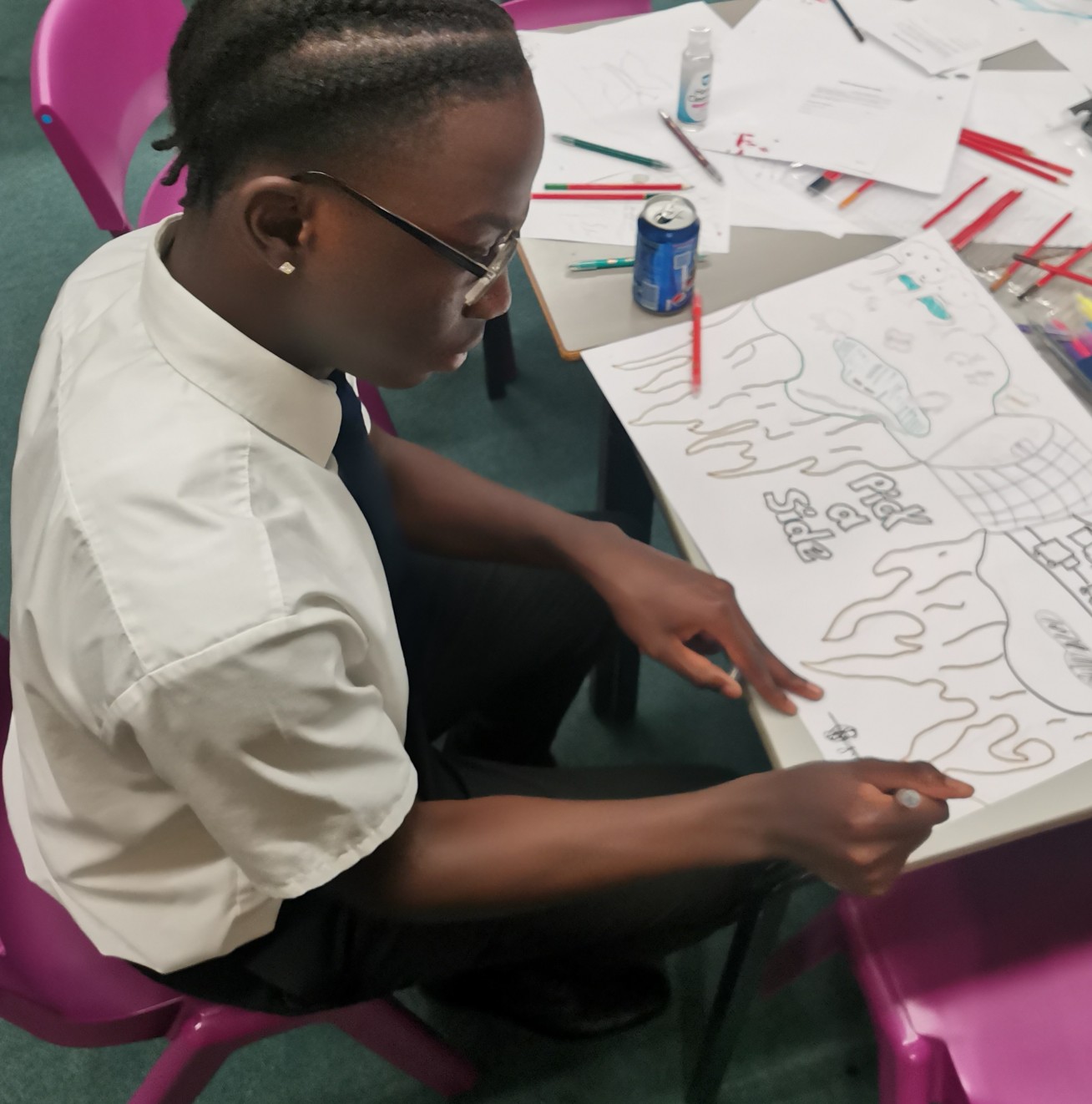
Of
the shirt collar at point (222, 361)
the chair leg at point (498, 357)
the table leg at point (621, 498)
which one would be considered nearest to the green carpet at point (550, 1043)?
the chair leg at point (498, 357)

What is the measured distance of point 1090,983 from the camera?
75 centimetres

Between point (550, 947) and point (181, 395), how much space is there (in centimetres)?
59

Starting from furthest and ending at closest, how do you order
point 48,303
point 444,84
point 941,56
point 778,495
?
point 48,303 → point 941,56 → point 778,495 → point 444,84

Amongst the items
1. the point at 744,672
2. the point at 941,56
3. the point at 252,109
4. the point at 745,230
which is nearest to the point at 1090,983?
the point at 744,672

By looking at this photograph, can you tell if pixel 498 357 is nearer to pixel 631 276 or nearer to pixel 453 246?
pixel 631 276

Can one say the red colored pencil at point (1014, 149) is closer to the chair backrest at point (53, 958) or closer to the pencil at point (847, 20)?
the pencil at point (847, 20)

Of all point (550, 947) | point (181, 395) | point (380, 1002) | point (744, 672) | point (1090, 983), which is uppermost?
point (181, 395)

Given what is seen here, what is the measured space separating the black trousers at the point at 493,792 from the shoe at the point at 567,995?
21 centimetres

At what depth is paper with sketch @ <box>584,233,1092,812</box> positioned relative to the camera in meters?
0.65

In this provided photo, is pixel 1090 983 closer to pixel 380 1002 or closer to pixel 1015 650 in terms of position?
pixel 1015 650

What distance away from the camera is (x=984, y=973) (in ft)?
2.49

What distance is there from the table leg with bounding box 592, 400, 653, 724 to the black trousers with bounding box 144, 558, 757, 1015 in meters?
0.10

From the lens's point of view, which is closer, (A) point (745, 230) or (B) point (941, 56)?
(A) point (745, 230)

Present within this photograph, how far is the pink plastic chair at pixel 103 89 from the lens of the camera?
40.3 inches
